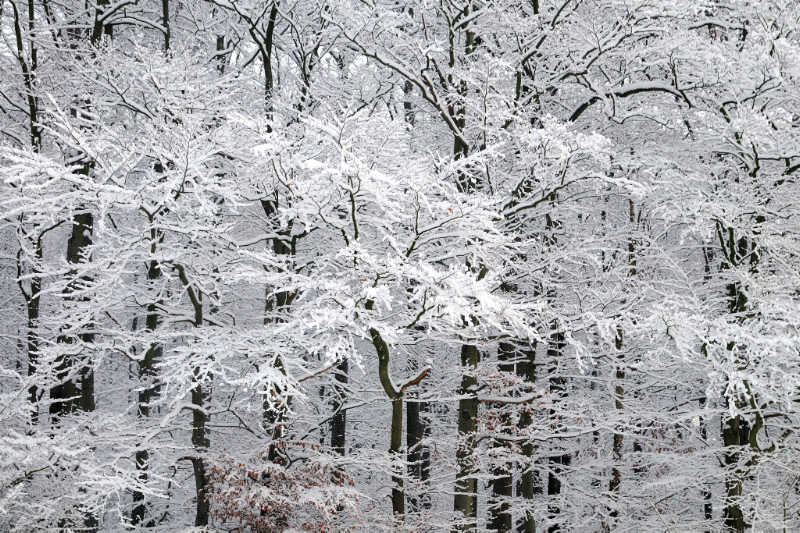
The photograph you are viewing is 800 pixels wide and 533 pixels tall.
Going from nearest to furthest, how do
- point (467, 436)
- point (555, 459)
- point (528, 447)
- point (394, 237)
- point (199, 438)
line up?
point (394, 237) → point (199, 438) → point (467, 436) → point (528, 447) → point (555, 459)

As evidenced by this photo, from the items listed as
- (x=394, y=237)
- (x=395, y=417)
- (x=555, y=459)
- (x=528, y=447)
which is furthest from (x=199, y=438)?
(x=555, y=459)

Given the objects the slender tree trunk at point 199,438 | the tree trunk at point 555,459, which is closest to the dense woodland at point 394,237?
the slender tree trunk at point 199,438

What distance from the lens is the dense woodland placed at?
22.6 feet

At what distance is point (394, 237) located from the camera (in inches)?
287

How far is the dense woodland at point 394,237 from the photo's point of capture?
6891 millimetres

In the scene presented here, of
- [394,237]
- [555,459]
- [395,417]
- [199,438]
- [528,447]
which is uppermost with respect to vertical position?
[394,237]

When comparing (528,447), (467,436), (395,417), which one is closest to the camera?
(395,417)

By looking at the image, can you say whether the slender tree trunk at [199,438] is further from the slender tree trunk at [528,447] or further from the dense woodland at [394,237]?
the slender tree trunk at [528,447]

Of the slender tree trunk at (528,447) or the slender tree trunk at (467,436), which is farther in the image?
the slender tree trunk at (528,447)

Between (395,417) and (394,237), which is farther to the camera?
(395,417)

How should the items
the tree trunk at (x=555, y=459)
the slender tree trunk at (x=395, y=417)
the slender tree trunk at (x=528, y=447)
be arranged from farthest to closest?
1. the tree trunk at (x=555, y=459)
2. the slender tree trunk at (x=528, y=447)
3. the slender tree trunk at (x=395, y=417)

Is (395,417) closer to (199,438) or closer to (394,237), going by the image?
(394,237)

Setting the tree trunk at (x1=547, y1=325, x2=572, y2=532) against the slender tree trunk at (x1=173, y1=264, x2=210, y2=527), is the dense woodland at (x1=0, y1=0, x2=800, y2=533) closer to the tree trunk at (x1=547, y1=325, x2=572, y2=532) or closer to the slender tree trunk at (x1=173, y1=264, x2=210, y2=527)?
the slender tree trunk at (x1=173, y1=264, x2=210, y2=527)

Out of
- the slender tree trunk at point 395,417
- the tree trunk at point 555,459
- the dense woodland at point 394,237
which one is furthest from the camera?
the tree trunk at point 555,459
